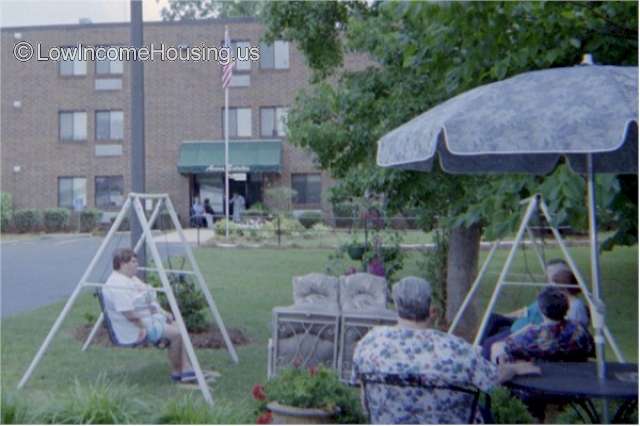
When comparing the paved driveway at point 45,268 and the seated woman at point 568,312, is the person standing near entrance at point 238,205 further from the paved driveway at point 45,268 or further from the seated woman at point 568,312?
the seated woman at point 568,312

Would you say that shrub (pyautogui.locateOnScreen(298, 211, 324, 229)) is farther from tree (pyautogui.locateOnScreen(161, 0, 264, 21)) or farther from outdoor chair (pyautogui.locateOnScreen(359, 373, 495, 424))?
outdoor chair (pyautogui.locateOnScreen(359, 373, 495, 424))

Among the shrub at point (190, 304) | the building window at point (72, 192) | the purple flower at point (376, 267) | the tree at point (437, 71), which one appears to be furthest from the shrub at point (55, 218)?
the shrub at point (190, 304)

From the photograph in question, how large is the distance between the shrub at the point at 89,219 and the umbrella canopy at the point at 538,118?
3452 cm

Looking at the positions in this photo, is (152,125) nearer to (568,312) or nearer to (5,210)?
(5,210)

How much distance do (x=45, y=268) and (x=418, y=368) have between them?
1861 centimetres

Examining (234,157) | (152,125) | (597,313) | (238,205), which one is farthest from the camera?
(152,125)

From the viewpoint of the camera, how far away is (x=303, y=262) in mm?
22484

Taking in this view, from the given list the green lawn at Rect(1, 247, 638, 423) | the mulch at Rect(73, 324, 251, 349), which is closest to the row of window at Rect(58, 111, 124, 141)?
the green lawn at Rect(1, 247, 638, 423)

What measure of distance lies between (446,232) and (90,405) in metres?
7.42

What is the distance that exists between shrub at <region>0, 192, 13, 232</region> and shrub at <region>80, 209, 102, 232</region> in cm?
301

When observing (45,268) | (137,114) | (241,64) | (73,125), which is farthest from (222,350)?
(73,125)

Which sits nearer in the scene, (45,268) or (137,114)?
(137,114)

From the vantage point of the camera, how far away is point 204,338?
9.96 meters

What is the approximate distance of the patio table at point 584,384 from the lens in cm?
475
